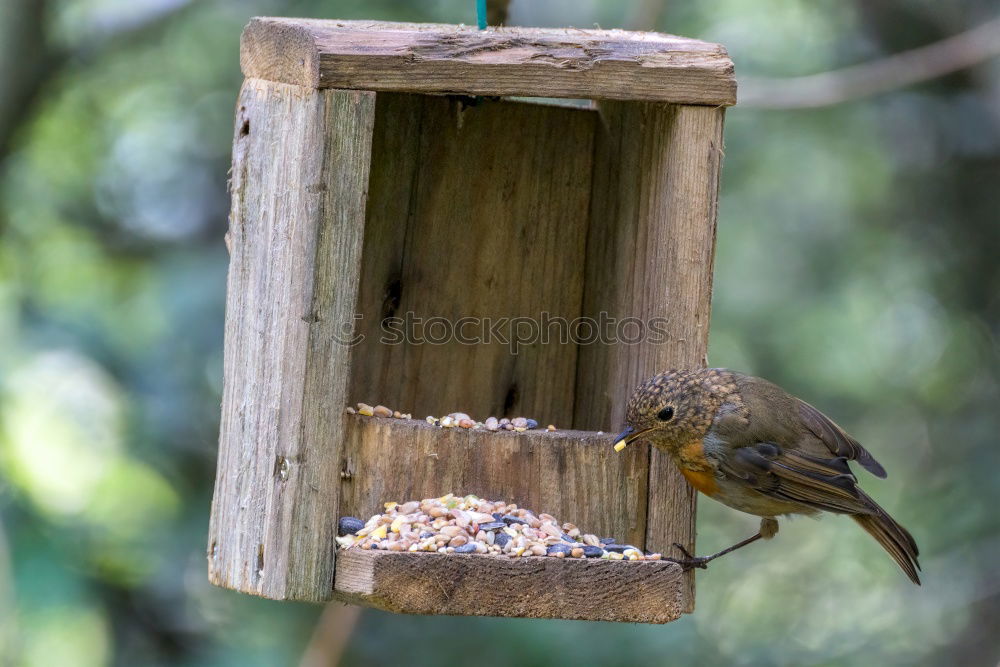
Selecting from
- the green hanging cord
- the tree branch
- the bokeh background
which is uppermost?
the green hanging cord

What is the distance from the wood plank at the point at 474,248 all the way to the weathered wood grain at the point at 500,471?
27.1 inches

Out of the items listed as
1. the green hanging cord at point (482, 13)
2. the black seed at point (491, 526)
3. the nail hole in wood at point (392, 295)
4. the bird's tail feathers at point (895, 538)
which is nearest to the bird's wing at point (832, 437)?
the bird's tail feathers at point (895, 538)

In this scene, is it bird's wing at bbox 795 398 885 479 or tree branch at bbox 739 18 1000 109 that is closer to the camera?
bird's wing at bbox 795 398 885 479

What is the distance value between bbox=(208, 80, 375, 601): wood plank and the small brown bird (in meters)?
0.68

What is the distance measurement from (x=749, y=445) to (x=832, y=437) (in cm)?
28

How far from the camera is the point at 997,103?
524cm

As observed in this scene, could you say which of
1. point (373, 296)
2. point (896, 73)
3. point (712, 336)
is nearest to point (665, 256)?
point (373, 296)

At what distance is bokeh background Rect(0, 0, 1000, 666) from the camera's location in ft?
15.3

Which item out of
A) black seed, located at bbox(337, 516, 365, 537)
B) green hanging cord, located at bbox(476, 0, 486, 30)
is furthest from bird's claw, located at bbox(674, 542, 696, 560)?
green hanging cord, located at bbox(476, 0, 486, 30)

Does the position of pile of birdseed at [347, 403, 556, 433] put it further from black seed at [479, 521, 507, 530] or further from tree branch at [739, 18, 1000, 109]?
tree branch at [739, 18, 1000, 109]

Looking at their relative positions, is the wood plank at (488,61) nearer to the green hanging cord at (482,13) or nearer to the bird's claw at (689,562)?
the green hanging cord at (482,13)

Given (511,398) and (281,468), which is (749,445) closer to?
(511,398)

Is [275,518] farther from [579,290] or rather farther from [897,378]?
[897,378]

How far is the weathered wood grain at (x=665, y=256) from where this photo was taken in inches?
107
